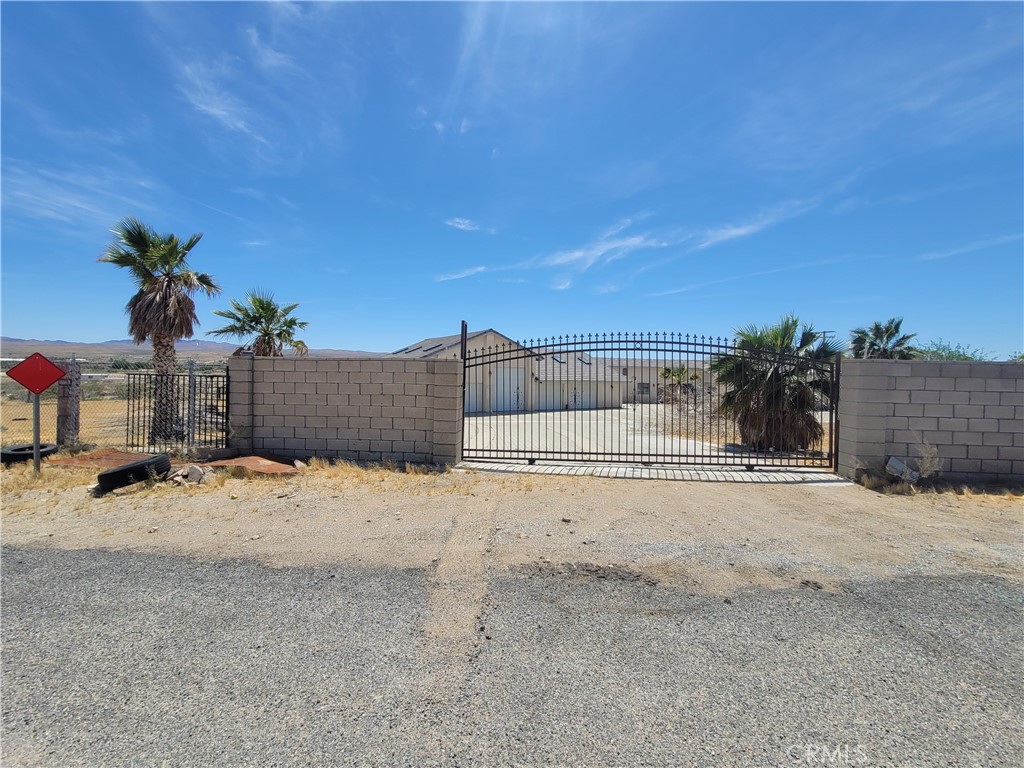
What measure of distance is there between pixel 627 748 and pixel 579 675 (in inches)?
23.0

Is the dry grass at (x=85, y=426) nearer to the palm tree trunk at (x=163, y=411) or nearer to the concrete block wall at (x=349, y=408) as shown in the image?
the palm tree trunk at (x=163, y=411)

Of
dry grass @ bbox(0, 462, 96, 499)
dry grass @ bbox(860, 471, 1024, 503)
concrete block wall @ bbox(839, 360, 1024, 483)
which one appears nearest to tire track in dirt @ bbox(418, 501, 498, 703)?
dry grass @ bbox(0, 462, 96, 499)

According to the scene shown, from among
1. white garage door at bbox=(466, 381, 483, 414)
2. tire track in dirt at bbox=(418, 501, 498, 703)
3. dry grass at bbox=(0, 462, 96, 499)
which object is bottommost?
tire track in dirt at bbox=(418, 501, 498, 703)

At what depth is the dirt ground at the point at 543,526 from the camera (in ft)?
15.2

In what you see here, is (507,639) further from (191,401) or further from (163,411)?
(163,411)

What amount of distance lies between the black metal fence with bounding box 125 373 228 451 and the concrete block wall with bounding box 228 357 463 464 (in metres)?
0.74

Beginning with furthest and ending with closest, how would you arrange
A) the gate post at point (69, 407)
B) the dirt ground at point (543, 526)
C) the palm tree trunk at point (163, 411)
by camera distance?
the palm tree trunk at point (163, 411)
the gate post at point (69, 407)
the dirt ground at point (543, 526)

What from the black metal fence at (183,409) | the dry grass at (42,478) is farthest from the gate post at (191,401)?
the dry grass at (42,478)

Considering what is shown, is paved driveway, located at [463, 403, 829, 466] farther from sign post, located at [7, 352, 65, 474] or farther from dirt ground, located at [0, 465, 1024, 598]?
sign post, located at [7, 352, 65, 474]

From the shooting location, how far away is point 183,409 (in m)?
11.2

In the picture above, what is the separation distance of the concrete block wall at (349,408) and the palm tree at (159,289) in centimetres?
581

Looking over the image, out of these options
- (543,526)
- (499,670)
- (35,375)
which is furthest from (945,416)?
(35,375)

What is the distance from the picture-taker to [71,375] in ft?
34.0

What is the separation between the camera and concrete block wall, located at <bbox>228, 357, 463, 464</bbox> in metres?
9.26
